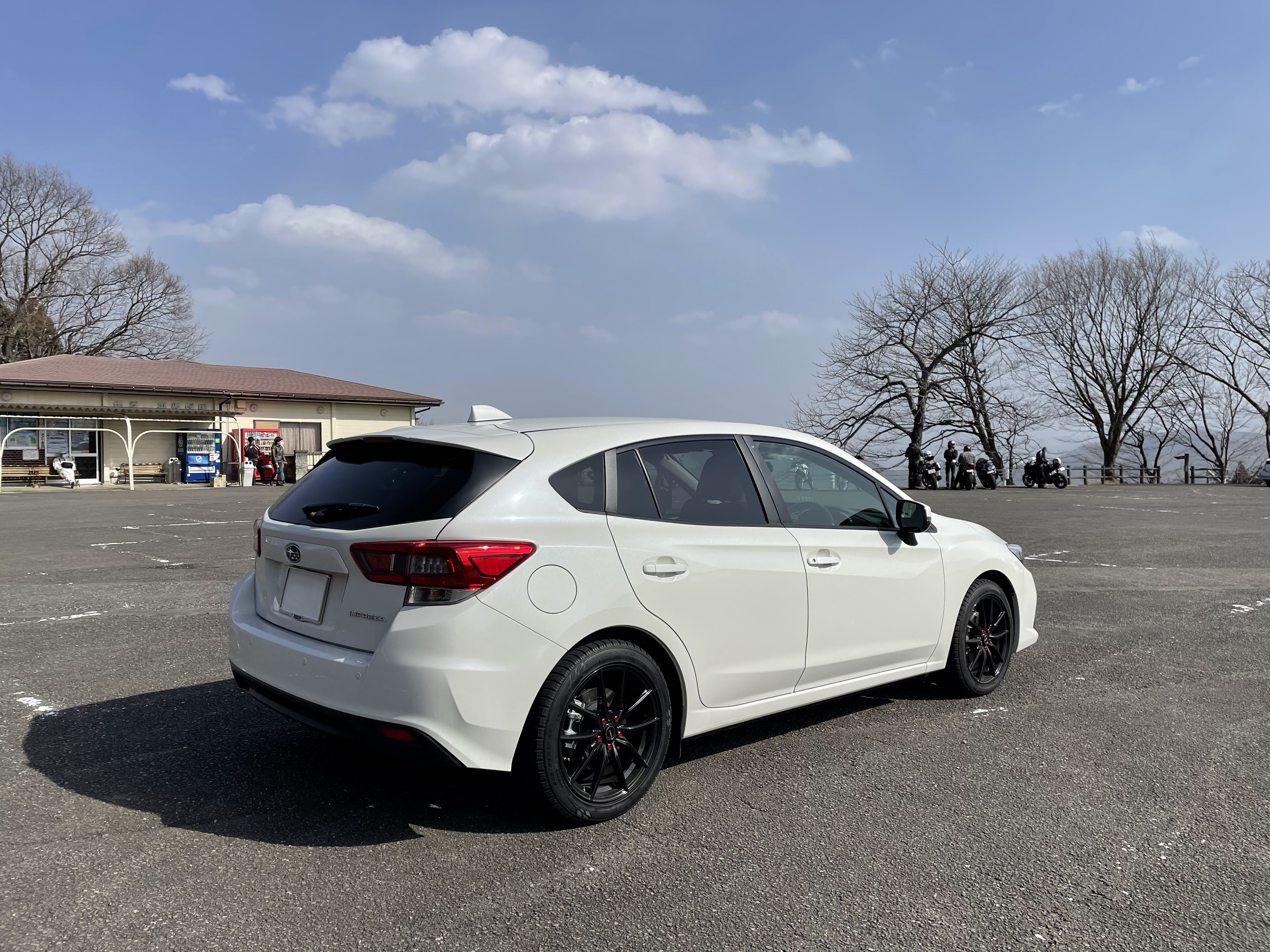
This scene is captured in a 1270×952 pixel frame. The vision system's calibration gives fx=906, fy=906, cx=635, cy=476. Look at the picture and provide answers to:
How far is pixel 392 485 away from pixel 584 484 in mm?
704

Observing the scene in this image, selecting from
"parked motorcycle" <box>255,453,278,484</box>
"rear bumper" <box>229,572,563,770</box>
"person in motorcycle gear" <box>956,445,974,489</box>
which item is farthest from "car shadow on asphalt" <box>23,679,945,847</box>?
"parked motorcycle" <box>255,453,278,484</box>

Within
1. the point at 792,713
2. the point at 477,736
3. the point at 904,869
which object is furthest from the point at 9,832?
the point at 792,713

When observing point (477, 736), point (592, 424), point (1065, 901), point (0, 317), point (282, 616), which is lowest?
point (1065, 901)

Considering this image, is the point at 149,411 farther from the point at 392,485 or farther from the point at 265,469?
the point at 392,485

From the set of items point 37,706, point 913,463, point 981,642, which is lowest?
point 37,706

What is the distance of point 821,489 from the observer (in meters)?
4.31

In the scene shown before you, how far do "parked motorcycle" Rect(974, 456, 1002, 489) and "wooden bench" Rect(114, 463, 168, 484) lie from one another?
29651 mm

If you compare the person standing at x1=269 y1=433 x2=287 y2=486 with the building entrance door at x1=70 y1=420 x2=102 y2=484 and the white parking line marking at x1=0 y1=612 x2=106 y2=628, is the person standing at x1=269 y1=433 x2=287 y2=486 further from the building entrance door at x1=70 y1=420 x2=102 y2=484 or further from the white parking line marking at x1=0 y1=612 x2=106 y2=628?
the white parking line marking at x1=0 y1=612 x2=106 y2=628

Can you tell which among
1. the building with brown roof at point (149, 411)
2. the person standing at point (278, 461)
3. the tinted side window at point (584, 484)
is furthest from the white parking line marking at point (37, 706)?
the person standing at point (278, 461)

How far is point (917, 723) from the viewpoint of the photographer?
4.47 m

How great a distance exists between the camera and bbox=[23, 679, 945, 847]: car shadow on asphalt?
3.22 m

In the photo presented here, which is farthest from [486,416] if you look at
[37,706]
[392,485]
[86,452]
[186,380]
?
[186,380]

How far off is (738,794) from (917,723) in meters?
1.36

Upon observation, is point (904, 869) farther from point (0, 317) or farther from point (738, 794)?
point (0, 317)
